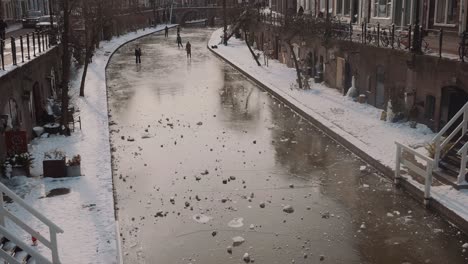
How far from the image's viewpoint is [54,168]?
15.1 meters

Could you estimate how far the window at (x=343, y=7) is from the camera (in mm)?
33188

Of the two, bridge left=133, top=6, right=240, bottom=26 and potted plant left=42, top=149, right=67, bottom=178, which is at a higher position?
bridge left=133, top=6, right=240, bottom=26

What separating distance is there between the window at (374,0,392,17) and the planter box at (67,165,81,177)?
17.8 metres

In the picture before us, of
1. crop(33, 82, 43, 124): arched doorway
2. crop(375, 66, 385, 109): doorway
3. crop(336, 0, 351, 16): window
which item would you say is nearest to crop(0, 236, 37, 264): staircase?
crop(33, 82, 43, 124): arched doorway

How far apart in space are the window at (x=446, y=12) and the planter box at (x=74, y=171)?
50.3 feet

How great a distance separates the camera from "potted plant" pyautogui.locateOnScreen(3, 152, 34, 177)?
48.6 ft

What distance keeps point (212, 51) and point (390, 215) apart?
1672 inches

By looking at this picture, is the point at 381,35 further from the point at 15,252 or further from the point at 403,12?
the point at 15,252

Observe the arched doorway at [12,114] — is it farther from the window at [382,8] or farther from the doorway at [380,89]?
the window at [382,8]

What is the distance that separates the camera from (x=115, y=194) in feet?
48.3

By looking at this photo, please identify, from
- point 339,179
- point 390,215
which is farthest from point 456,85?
point 390,215

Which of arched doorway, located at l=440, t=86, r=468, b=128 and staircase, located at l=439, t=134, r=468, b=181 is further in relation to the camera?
arched doorway, located at l=440, t=86, r=468, b=128

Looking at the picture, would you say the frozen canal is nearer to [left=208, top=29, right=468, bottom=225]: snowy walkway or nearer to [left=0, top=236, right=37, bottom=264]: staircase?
[left=208, top=29, right=468, bottom=225]: snowy walkway

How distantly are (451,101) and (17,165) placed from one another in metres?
13.5
